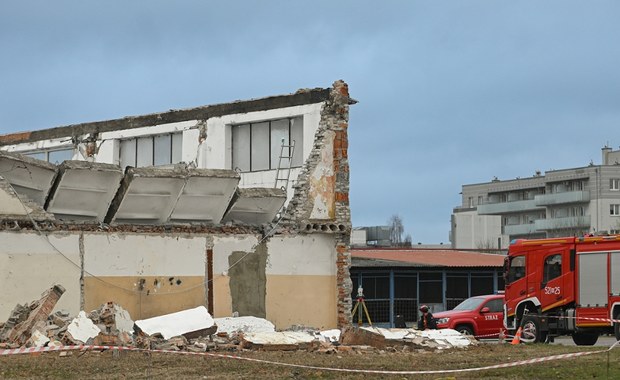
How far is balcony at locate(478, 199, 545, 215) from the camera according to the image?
12444cm

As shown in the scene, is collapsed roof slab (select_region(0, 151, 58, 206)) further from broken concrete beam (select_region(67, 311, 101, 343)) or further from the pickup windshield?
the pickup windshield

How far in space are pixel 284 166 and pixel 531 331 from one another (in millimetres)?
8722

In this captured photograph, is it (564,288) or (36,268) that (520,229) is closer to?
(564,288)

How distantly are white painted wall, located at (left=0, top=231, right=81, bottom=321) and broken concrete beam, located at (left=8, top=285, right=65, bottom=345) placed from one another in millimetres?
1325

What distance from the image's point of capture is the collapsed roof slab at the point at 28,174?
26703 millimetres

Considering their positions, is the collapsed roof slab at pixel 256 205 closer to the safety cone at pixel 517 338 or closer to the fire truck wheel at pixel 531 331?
the safety cone at pixel 517 338

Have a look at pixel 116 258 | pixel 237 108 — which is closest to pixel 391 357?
pixel 116 258

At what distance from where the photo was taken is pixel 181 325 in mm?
25594

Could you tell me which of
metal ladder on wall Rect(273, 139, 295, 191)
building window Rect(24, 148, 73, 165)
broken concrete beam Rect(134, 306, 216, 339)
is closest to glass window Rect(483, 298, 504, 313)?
metal ladder on wall Rect(273, 139, 295, 191)

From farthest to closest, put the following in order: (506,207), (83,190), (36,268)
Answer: (506,207)
(83,190)
(36,268)

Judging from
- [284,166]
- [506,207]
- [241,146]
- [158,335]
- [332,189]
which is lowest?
[158,335]

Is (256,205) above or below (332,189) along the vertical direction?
below

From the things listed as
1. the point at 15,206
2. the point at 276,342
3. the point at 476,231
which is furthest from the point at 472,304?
the point at 476,231

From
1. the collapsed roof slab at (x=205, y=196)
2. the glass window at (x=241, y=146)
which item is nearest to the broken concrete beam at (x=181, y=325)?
the collapsed roof slab at (x=205, y=196)
